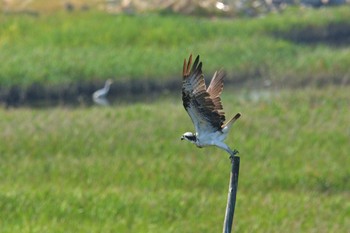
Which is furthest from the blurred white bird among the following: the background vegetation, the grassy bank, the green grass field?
the green grass field

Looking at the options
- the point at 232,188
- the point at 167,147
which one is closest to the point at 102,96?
the point at 167,147

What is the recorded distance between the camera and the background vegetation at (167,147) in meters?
16.2

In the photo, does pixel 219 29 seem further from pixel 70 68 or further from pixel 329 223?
pixel 329 223

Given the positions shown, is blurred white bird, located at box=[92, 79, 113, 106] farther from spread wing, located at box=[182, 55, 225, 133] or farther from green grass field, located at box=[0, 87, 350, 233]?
spread wing, located at box=[182, 55, 225, 133]

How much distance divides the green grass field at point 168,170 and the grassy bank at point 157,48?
6.06 meters

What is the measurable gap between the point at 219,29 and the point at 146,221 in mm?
18957

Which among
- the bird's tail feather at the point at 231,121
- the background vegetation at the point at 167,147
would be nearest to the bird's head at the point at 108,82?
the background vegetation at the point at 167,147

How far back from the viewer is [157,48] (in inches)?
1268

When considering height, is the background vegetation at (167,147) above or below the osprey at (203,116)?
below

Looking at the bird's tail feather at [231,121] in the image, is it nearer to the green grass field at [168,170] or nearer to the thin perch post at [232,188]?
the thin perch post at [232,188]

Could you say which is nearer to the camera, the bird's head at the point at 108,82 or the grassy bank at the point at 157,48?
the bird's head at the point at 108,82

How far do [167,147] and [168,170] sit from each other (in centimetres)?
130

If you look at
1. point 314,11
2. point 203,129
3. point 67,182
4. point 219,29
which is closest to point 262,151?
point 67,182

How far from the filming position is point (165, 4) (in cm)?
3972
